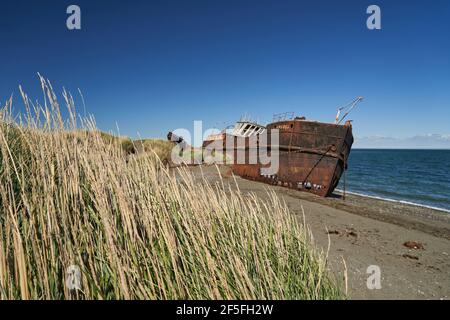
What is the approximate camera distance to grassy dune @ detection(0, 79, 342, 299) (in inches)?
72.2

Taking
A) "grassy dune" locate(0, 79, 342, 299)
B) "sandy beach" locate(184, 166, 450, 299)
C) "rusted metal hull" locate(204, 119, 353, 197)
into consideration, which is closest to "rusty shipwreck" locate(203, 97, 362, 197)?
"rusted metal hull" locate(204, 119, 353, 197)

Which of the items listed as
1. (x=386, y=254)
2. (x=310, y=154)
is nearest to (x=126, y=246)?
(x=386, y=254)

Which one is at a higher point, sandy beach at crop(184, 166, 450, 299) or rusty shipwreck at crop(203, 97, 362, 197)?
rusty shipwreck at crop(203, 97, 362, 197)

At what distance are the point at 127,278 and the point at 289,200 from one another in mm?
8419

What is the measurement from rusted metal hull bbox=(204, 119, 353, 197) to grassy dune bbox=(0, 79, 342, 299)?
9.71m

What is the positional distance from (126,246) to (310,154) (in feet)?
37.4

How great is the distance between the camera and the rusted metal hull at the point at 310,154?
12.0 m

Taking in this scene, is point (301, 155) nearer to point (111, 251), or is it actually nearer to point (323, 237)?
point (323, 237)

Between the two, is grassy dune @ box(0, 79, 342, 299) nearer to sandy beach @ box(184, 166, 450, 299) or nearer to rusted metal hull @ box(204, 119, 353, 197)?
sandy beach @ box(184, 166, 450, 299)

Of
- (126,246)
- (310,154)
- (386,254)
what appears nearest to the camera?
(126,246)

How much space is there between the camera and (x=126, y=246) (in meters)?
2.16

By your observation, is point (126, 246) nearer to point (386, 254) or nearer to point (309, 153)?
point (386, 254)

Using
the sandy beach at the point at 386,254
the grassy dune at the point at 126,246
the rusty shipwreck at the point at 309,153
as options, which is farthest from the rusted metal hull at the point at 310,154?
the grassy dune at the point at 126,246
